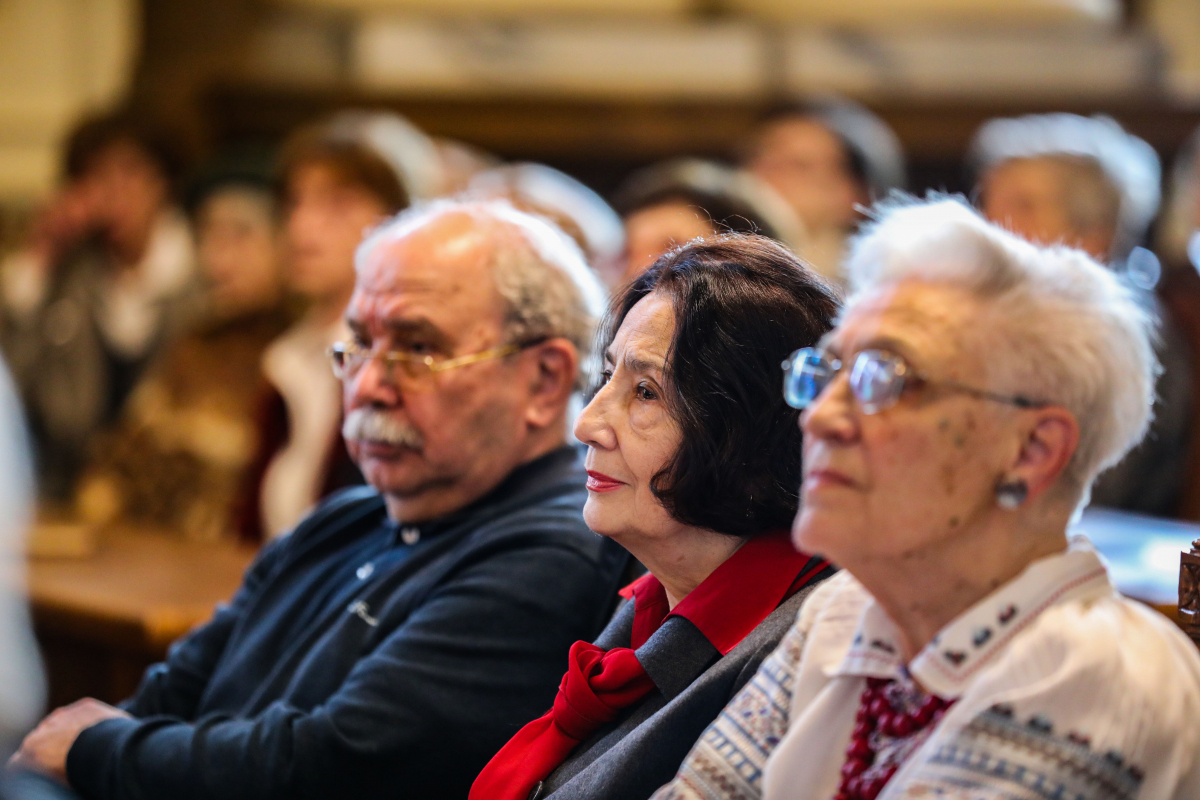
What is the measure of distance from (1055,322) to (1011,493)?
16 centimetres

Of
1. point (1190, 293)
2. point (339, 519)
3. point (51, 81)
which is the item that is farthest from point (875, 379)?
point (51, 81)

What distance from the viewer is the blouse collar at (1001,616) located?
3.51ft

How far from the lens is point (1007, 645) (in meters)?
1.06

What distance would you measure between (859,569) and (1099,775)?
0.26 meters

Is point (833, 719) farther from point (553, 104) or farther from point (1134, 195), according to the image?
point (553, 104)

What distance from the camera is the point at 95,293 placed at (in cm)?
470

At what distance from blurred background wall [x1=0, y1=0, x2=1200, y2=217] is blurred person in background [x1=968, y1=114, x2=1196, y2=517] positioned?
1387 mm

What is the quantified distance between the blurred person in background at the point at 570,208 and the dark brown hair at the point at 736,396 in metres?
1.49

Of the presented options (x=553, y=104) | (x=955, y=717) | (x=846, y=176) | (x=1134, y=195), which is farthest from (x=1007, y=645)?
(x=553, y=104)

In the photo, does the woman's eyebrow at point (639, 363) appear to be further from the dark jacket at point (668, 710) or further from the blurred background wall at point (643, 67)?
the blurred background wall at point (643, 67)

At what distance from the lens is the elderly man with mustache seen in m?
1.69

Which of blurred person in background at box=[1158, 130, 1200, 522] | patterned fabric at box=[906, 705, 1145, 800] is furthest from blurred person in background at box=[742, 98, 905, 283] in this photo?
patterned fabric at box=[906, 705, 1145, 800]

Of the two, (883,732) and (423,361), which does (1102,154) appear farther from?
(883,732)

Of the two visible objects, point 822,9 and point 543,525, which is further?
point 822,9
